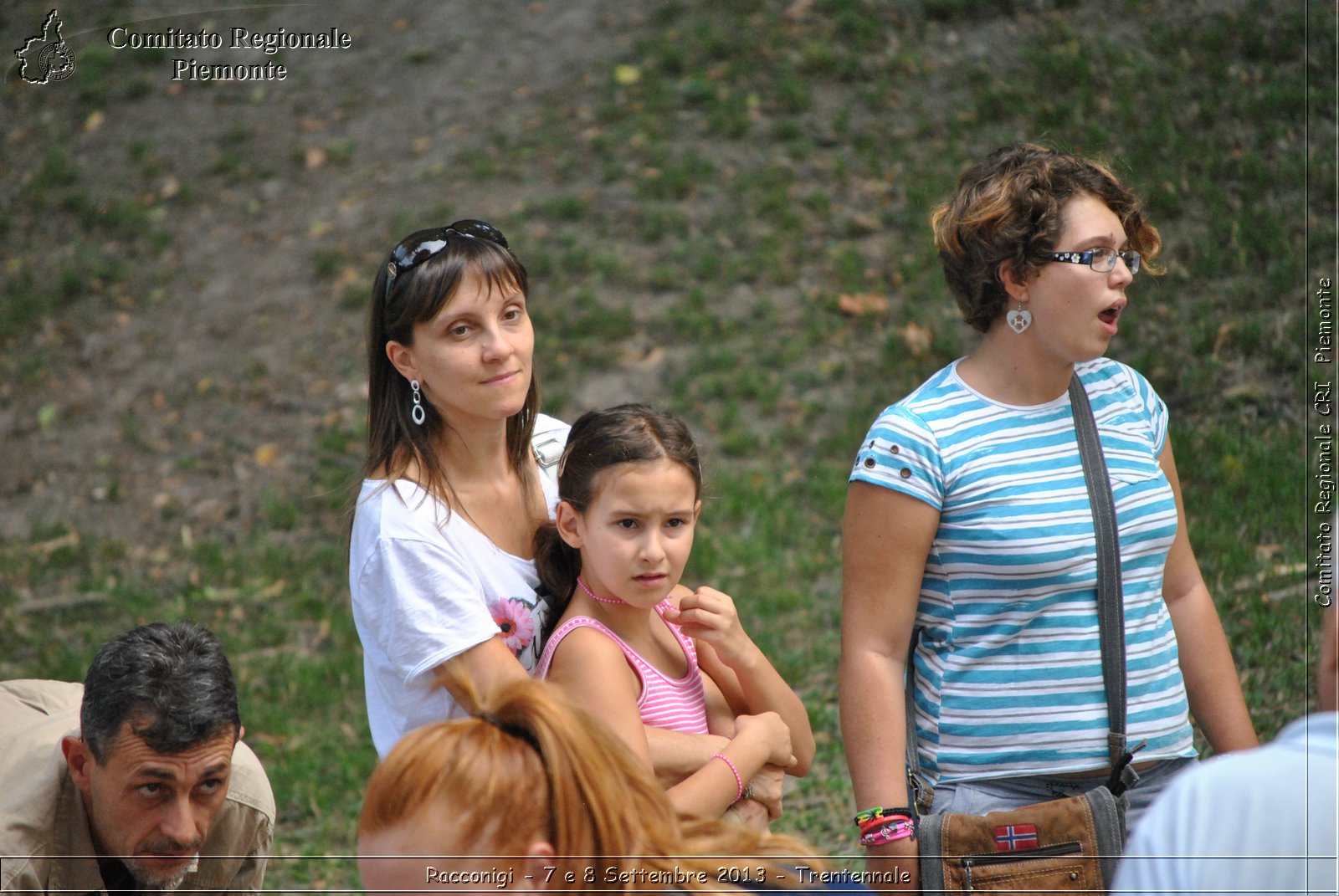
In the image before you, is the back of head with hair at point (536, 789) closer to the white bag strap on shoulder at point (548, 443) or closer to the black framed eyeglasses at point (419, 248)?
the white bag strap on shoulder at point (548, 443)

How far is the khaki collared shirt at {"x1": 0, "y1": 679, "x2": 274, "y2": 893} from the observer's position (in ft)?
9.45

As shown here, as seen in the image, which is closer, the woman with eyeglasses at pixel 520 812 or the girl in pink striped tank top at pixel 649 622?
the woman with eyeglasses at pixel 520 812

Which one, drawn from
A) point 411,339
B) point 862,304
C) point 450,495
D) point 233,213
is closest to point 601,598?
point 450,495

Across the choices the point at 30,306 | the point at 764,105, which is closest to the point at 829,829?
the point at 764,105

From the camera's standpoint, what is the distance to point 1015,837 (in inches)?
97.2

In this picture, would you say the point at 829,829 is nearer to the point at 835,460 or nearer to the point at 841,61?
the point at 835,460

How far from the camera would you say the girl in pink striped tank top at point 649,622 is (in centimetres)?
252

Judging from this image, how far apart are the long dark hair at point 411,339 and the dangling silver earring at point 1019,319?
1062 millimetres

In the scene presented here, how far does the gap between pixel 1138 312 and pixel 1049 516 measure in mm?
4088

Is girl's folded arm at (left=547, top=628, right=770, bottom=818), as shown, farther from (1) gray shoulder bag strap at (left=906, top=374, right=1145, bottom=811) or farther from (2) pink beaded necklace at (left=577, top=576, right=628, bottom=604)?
(1) gray shoulder bag strap at (left=906, top=374, right=1145, bottom=811)

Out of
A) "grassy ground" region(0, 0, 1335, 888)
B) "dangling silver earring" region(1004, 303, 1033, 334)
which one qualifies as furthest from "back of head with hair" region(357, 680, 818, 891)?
"grassy ground" region(0, 0, 1335, 888)

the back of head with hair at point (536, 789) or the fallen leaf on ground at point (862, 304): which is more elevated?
the fallen leaf on ground at point (862, 304)

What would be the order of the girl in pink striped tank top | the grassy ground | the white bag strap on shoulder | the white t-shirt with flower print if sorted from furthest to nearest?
the grassy ground < the white bag strap on shoulder < the girl in pink striped tank top < the white t-shirt with flower print

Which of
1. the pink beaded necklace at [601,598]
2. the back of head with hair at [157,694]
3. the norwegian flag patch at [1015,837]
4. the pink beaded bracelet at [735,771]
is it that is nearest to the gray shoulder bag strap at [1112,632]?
the norwegian flag patch at [1015,837]
